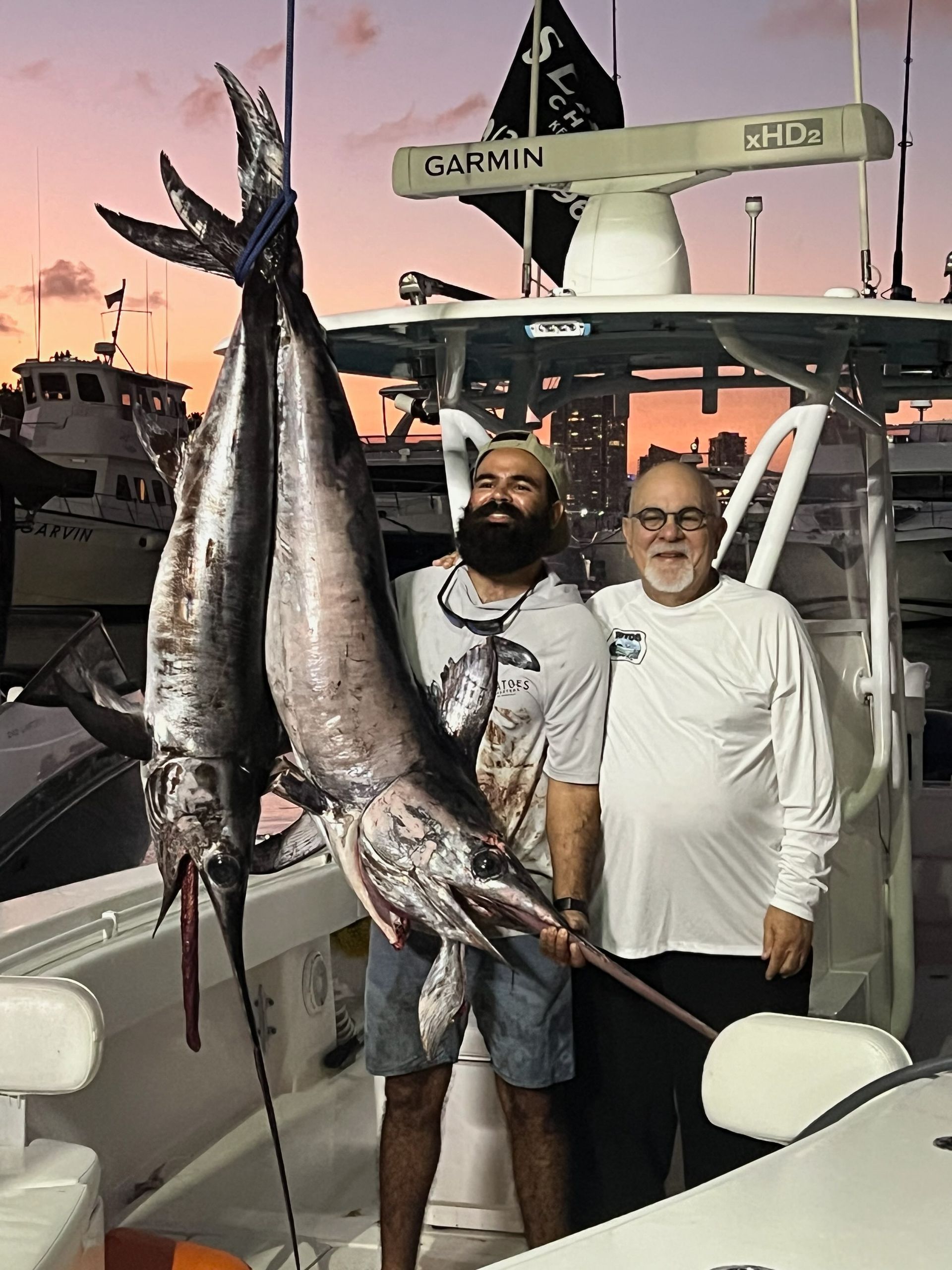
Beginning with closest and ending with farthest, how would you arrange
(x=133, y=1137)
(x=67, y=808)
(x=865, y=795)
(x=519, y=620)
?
(x=519, y=620), (x=865, y=795), (x=133, y=1137), (x=67, y=808)

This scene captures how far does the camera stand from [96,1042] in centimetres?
149

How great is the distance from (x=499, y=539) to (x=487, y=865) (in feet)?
1.96

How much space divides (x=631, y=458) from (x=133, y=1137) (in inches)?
59.4

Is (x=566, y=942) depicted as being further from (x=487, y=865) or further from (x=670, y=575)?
(x=670, y=575)

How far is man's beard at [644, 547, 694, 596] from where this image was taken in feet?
7.13

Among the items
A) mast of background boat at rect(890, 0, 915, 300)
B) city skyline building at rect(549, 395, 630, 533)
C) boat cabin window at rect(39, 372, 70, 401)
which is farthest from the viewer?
boat cabin window at rect(39, 372, 70, 401)

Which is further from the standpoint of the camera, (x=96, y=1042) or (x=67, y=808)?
(x=67, y=808)

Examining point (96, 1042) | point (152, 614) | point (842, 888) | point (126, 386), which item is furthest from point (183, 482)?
point (126, 386)

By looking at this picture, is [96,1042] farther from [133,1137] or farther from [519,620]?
[133,1137]

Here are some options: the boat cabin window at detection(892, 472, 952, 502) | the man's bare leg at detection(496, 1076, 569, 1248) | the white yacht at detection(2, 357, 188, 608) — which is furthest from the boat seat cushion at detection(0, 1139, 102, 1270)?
the boat cabin window at detection(892, 472, 952, 502)

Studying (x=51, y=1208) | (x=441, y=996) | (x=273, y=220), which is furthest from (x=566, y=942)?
(x=273, y=220)

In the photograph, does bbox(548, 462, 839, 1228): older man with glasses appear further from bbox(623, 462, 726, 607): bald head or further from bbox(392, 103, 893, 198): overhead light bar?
bbox(392, 103, 893, 198): overhead light bar

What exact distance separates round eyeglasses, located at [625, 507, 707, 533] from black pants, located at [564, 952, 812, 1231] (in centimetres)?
65

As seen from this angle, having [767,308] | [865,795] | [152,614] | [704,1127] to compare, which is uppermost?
[767,308]
